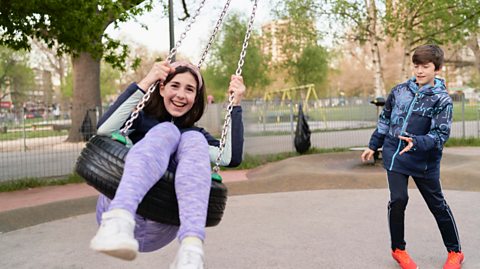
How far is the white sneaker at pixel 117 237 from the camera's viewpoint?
61.1 inches

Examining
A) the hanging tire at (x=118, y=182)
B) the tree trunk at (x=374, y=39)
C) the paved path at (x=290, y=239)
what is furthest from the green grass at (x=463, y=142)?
the hanging tire at (x=118, y=182)

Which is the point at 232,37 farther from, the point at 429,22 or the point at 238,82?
the point at 238,82

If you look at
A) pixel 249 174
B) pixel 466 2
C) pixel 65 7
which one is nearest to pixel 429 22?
pixel 466 2

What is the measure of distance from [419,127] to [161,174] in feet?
5.82

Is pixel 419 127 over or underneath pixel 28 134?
over

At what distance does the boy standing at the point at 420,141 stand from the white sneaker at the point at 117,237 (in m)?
1.79

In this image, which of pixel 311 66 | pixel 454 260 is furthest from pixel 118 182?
pixel 311 66

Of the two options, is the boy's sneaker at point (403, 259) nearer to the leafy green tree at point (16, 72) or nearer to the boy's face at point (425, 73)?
the boy's face at point (425, 73)

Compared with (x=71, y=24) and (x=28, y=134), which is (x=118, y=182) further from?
(x=28, y=134)

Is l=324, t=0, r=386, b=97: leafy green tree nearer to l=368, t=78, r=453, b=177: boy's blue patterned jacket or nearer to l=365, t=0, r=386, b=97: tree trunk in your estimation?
l=365, t=0, r=386, b=97: tree trunk

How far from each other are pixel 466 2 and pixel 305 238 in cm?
840

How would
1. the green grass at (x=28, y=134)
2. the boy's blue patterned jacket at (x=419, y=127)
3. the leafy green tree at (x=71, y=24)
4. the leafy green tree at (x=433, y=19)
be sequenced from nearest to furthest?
1. the boy's blue patterned jacket at (x=419, y=127)
2. the leafy green tree at (x=71, y=24)
3. the green grass at (x=28, y=134)
4. the leafy green tree at (x=433, y=19)

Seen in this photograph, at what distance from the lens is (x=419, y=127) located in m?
2.80

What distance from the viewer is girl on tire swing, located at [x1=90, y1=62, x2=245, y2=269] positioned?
5.40 feet
